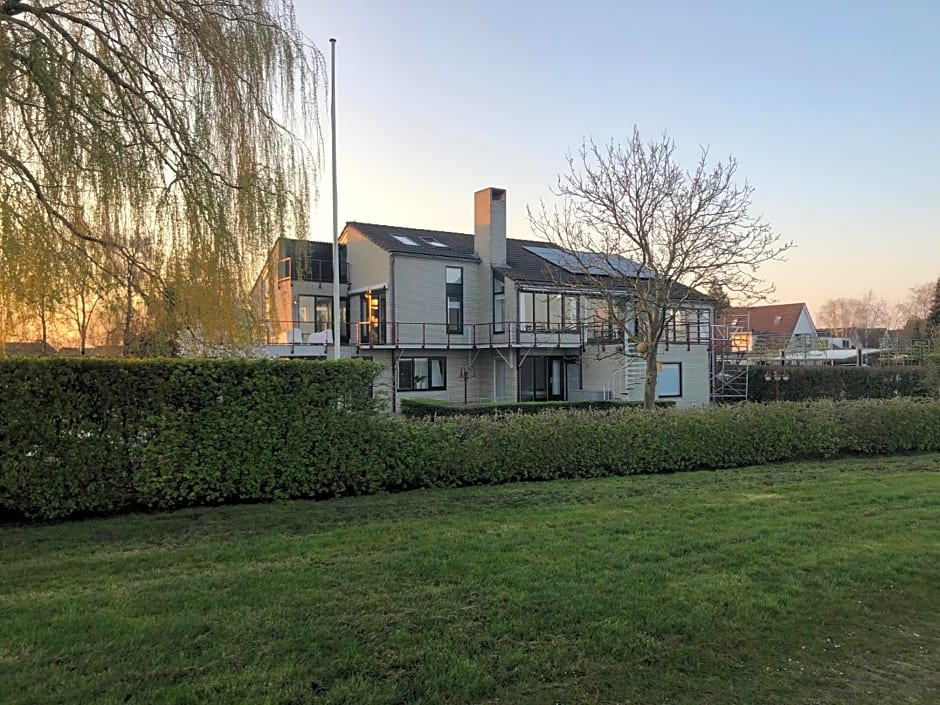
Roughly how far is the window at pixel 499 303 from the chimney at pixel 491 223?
2.43 ft

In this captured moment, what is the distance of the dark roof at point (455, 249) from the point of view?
2523 centimetres

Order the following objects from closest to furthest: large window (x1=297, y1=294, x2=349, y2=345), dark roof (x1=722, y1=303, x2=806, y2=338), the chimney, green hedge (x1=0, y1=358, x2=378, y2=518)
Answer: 1. green hedge (x1=0, y1=358, x2=378, y2=518)
2. large window (x1=297, y1=294, x2=349, y2=345)
3. the chimney
4. dark roof (x1=722, y1=303, x2=806, y2=338)

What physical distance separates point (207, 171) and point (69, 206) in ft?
3.71

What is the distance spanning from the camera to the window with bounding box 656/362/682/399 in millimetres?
25719

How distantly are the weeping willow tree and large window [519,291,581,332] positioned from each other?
1934 cm

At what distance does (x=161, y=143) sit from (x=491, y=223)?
21.3 m

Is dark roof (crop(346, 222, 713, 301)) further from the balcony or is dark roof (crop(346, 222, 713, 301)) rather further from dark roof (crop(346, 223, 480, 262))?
the balcony

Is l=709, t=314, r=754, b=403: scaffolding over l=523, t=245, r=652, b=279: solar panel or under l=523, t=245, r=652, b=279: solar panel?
under

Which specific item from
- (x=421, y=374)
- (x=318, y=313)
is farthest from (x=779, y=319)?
(x=318, y=313)

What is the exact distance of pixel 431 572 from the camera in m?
4.92

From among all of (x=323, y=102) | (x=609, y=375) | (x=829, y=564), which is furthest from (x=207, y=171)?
(x=609, y=375)

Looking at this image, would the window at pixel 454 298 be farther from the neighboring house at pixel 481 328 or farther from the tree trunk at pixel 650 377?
the tree trunk at pixel 650 377

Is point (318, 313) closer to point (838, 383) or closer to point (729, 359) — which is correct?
point (729, 359)

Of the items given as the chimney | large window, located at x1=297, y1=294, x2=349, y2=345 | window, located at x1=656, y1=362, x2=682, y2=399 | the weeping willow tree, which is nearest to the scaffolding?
window, located at x1=656, y1=362, x2=682, y2=399
